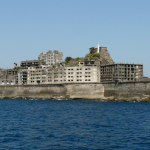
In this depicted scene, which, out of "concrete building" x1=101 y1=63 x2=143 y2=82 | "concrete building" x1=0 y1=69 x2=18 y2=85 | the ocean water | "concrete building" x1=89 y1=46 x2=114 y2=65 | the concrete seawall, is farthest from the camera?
"concrete building" x1=0 y1=69 x2=18 y2=85

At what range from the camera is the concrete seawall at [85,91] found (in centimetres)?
11194

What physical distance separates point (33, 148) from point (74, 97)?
93.9 metres

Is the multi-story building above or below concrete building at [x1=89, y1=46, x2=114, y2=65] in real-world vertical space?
below

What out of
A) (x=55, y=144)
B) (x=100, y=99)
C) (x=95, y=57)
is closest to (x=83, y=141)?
(x=55, y=144)

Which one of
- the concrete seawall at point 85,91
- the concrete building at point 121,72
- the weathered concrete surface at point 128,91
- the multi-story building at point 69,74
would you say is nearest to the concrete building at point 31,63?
the multi-story building at point 69,74

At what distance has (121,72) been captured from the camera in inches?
5605

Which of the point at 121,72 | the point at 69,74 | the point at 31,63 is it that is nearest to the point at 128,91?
the point at 121,72

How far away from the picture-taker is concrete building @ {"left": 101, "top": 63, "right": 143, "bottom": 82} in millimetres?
141875

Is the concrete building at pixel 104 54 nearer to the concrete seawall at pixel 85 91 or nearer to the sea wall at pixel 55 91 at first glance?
the sea wall at pixel 55 91

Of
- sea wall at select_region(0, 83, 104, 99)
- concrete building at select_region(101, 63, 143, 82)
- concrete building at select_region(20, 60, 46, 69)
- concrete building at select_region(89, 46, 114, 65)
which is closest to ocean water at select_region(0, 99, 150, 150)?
sea wall at select_region(0, 83, 104, 99)

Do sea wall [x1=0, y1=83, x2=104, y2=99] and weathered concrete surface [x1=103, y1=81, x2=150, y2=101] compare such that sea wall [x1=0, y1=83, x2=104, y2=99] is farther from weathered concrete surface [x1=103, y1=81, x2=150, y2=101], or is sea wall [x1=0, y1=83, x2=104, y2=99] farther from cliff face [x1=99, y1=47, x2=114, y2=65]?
cliff face [x1=99, y1=47, x2=114, y2=65]

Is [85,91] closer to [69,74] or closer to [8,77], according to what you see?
[69,74]

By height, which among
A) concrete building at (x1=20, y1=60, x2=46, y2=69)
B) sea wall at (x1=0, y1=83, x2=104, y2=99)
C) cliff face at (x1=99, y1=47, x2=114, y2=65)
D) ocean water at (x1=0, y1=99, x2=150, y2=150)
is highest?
cliff face at (x1=99, y1=47, x2=114, y2=65)

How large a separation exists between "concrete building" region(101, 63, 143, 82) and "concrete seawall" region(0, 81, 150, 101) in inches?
852
